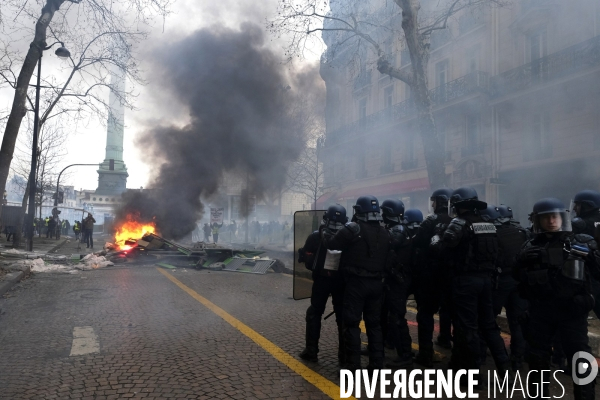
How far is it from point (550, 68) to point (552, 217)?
13.0 m

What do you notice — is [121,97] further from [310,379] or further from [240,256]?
[310,379]

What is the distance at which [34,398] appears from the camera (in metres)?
3.07

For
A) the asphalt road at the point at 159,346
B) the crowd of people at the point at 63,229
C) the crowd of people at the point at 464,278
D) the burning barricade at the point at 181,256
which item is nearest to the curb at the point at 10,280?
the asphalt road at the point at 159,346

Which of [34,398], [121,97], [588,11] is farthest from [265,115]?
[34,398]

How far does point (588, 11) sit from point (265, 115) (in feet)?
36.3

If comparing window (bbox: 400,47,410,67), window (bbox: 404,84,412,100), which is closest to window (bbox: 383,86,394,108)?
window (bbox: 404,84,412,100)

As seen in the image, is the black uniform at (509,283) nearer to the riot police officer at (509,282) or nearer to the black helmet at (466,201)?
the riot police officer at (509,282)

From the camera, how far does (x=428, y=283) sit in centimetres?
411

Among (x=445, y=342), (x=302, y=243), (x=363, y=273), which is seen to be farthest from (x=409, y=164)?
(x=363, y=273)

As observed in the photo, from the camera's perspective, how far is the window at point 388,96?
73.7ft

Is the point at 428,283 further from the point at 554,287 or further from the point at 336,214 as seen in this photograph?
the point at 554,287

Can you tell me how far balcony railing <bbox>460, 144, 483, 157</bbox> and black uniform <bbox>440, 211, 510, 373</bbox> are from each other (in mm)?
14284

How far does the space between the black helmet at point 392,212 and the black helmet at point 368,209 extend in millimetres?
556

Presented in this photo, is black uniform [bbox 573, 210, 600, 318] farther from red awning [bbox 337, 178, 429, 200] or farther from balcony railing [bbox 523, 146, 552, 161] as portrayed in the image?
red awning [bbox 337, 178, 429, 200]
